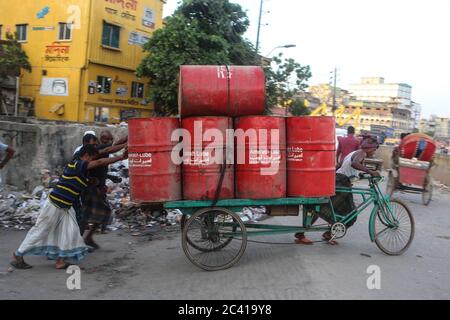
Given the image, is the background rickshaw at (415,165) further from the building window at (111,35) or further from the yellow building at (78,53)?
the building window at (111,35)

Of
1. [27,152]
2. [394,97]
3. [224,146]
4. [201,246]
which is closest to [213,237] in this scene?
[201,246]

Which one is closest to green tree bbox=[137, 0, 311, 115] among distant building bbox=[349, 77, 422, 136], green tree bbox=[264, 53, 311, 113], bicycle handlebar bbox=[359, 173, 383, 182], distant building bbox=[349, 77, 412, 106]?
green tree bbox=[264, 53, 311, 113]

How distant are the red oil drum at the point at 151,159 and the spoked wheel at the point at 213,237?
497mm

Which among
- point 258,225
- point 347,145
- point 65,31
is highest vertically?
point 65,31

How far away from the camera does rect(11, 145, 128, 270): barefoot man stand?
4855 mm

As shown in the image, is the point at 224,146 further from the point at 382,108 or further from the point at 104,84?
the point at 382,108

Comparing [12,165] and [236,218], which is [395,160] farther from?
[12,165]

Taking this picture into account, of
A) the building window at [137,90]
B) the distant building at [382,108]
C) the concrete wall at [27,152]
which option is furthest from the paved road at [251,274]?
the distant building at [382,108]

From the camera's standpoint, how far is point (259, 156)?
475 centimetres

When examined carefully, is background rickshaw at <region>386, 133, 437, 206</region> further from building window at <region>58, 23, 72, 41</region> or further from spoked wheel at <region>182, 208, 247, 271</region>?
building window at <region>58, 23, 72, 41</region>

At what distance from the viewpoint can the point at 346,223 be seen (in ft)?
18.2

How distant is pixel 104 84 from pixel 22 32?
5.56 meters

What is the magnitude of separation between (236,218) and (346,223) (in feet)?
4.97

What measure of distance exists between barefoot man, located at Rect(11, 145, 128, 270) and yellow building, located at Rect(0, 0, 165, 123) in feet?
64.6
